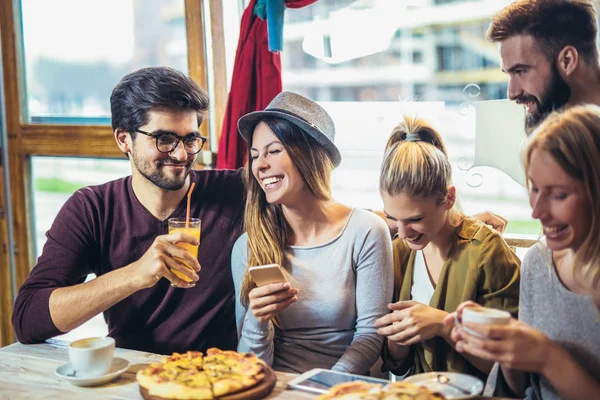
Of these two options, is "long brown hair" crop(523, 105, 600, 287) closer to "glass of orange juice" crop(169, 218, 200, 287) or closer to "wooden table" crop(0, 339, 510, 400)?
"wooden table" crop(0, 339, 510, 400)

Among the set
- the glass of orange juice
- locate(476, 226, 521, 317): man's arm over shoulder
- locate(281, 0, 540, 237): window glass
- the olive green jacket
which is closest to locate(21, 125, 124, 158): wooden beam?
locate(281, 0, 540, 237): window glass

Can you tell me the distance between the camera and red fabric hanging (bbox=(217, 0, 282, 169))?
9.11 ft

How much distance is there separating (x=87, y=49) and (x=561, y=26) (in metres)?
2.43

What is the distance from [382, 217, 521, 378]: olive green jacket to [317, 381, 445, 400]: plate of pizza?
59 centimetres

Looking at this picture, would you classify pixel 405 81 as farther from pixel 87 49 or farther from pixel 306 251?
pixel 87 49

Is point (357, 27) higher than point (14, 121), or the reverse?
point (357, 27)

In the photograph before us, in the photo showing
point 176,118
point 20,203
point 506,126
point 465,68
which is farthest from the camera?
point 20,203

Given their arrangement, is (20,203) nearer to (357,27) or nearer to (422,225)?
(357,27)

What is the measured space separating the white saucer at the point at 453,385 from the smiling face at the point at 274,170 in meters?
0.79

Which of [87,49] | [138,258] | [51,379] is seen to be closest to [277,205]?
[138,258]

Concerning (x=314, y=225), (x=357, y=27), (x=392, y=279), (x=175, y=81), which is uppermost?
(x=357, y=27)

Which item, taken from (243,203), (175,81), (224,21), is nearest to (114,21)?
(224,21)

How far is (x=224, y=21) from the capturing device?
3.10 m

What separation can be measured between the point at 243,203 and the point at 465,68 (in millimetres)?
1121
